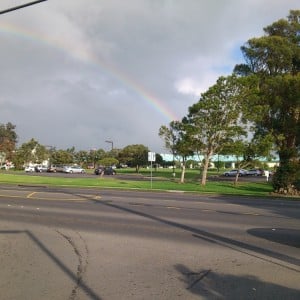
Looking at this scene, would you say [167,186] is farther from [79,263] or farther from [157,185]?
[79,263]

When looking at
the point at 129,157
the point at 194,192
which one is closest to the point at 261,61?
the point at 194,192

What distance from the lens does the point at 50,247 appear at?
407 inches

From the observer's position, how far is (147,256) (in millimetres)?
9469

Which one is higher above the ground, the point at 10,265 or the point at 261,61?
the point at 261,61

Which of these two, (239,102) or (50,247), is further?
(239,102)

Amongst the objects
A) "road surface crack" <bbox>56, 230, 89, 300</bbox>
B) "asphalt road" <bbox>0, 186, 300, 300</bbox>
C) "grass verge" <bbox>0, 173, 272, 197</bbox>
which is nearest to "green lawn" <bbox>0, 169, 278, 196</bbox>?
A: "grass verge" <bbox>0, 173, 272, 197</bbox>

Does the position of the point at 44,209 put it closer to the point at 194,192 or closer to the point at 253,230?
the point at 253,230

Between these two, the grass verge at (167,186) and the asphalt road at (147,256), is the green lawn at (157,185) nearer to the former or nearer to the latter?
the grass verge at (167,186)

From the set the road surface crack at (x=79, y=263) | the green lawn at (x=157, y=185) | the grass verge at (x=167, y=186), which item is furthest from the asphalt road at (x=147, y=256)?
the green lawn at (x=157, y=185)

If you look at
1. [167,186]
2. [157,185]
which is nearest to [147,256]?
[167,186]

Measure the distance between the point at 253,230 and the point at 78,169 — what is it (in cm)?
7754

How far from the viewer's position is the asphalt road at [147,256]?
7031mm

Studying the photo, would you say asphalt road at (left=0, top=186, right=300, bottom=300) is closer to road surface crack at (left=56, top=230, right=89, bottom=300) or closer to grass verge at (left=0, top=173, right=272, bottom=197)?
road surface crack at (left=56, top=230, right=89, bottom=300)

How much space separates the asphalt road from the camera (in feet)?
23.1
